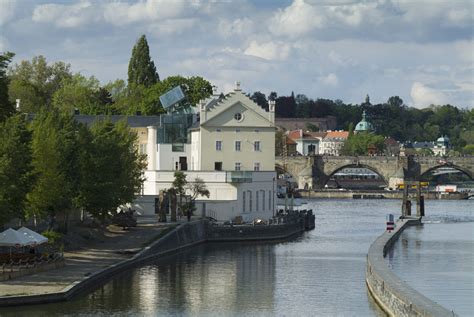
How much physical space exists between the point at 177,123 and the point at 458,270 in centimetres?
4236

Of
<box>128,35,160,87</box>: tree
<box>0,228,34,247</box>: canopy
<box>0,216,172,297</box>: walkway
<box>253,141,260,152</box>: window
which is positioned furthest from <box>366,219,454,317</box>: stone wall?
<box>128,35,160,87</box>: tree

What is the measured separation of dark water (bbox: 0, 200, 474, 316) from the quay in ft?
2.06

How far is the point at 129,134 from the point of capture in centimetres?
9631

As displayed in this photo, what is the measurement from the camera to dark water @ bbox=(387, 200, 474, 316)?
55.7 metres

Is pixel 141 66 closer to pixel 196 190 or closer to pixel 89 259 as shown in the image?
pixel 196 190

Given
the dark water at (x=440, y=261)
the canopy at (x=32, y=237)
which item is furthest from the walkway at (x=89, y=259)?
the dark water at (x=440, y=261)

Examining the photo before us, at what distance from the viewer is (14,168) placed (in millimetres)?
59719

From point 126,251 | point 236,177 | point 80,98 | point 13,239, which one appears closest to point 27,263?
point 13,239

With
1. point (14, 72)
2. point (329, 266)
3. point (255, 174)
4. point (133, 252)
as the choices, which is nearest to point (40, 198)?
point (133, 252)

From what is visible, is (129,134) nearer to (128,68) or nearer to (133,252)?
(133,252)

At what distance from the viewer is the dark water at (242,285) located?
51.7 meters

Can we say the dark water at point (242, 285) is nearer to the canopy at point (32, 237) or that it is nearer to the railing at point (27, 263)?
the railing at point (27, 263)

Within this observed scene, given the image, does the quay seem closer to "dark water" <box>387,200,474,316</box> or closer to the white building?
the white building

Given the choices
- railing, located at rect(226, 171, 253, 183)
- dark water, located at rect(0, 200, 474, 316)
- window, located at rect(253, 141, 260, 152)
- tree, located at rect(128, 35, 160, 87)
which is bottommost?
dark water, located at rect(0, 200, 474, 316)
